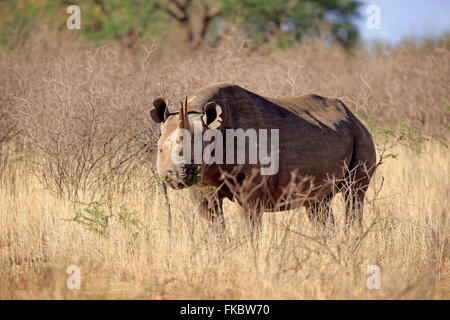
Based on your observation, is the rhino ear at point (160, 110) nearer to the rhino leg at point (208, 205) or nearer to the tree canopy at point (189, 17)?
the rhino leg at point (208, 205)

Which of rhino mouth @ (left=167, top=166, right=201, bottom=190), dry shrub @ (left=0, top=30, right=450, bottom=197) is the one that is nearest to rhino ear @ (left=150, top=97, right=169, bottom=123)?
rhino mouth @ (left=167, top=166, right=201, bottom=190)

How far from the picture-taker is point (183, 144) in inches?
189

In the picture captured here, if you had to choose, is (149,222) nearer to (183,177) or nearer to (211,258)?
(211,258)

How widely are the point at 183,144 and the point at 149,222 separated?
1886mm

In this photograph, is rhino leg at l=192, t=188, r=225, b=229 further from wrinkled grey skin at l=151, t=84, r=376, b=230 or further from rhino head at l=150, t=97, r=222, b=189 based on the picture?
rhino head at l=150, t=97, r=222, b=189

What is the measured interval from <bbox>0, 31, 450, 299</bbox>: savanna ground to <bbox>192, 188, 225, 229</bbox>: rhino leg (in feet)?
0.33

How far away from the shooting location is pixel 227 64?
10.1 m

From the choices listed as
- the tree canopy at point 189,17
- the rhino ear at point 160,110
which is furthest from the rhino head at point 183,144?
the tree canopy at point 189,17

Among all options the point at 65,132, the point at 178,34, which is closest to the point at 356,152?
the point at 65,132

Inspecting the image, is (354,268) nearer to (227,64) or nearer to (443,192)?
(443,192)

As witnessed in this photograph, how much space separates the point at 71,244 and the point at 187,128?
1.84m

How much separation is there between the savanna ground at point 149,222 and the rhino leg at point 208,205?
4.0 inches

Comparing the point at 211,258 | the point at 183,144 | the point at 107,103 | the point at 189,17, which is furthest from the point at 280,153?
the point at 189,17

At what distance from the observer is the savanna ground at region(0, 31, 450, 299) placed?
4680 mm
